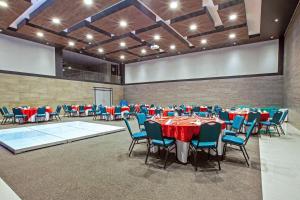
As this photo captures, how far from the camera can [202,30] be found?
818 cm

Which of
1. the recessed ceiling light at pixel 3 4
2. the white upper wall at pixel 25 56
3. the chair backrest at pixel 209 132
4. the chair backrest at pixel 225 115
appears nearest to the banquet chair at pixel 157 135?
the chair backrest at pixel 209 132

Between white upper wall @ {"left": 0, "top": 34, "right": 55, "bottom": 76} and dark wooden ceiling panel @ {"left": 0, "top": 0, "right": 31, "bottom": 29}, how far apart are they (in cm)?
307

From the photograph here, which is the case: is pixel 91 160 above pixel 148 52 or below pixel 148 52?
below

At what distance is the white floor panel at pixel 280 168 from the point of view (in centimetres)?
213

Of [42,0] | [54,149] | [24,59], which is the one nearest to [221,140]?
[54,149]

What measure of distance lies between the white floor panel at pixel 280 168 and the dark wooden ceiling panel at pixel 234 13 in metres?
4.93

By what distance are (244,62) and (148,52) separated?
6986 millimetres

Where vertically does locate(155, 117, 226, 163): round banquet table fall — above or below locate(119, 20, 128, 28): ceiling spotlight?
below

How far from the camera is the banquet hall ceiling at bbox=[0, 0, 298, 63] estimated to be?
19.5ft

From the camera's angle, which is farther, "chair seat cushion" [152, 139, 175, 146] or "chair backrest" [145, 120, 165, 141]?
"chair seat cushion" [152, 139, 175, 146]

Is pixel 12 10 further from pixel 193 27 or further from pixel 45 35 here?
pixel 193 27

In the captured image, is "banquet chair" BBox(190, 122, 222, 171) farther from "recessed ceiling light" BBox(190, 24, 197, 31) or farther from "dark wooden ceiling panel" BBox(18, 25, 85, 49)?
"dark wooden ceiling panel" BBox(18, 25, 85, 49)

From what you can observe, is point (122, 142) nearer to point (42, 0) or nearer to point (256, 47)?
point (42, 0)

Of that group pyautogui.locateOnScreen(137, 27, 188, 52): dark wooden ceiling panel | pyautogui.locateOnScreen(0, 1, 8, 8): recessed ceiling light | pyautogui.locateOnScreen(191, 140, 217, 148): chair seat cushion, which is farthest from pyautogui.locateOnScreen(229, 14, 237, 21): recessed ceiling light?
pyautogui.locateOnScreen(0, 1, 8, 8): recessed ceiling light
